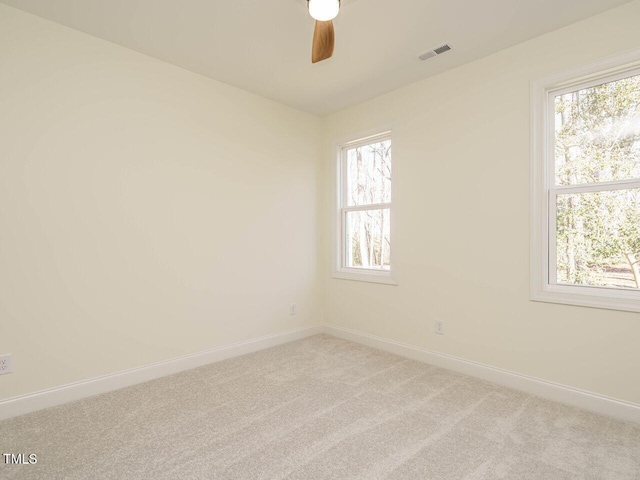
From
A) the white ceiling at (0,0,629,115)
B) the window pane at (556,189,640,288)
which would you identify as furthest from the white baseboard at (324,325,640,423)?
the white ceiling at (0,0,629,115)

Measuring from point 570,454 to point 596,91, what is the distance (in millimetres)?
2299

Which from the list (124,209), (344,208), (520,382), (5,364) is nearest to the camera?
(5,364)

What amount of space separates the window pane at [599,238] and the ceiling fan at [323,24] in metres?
1.95

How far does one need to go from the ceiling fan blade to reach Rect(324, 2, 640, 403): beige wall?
155 centimetres

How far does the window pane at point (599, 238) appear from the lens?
217cm

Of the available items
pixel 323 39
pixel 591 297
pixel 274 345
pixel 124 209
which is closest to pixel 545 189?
pixel 591 297

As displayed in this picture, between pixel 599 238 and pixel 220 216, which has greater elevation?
pixel 220 216

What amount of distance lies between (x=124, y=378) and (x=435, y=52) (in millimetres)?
3522

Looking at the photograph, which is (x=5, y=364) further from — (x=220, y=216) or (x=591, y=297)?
(x=591, y=297)

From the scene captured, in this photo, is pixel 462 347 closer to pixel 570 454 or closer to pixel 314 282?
pixel 570 454

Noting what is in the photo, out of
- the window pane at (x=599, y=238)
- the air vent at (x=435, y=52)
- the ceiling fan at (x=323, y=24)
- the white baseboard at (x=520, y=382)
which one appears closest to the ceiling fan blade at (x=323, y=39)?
the ceiling fan at (x=323, y=24)

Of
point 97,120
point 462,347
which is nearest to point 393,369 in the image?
point 462,347

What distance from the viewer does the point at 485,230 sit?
2734mm

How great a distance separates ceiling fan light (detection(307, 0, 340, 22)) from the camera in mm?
1558
